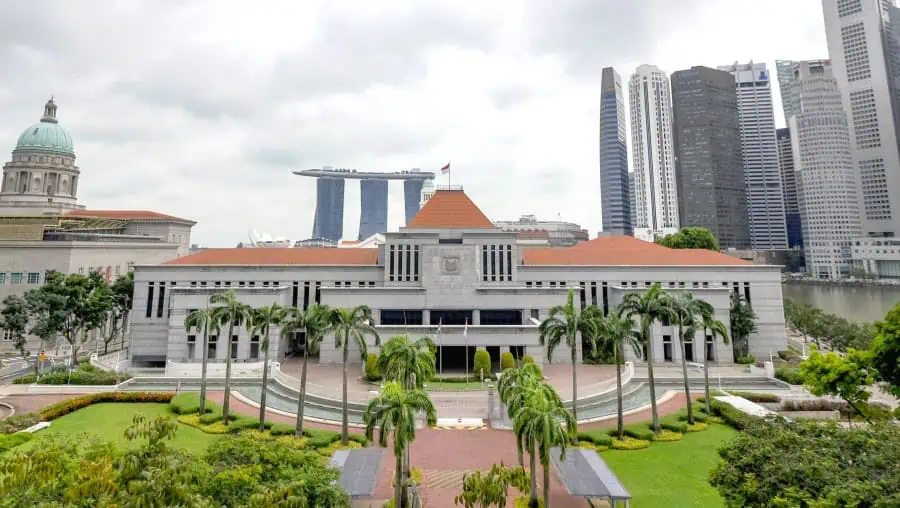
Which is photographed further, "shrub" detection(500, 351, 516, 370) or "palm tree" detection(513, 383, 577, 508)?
"shrub" detection(500, 351, 516, 370)

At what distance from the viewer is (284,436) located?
25.0 meters

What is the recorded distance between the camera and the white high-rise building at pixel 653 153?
164000 millimetres

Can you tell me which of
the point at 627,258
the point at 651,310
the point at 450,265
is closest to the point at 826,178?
the point at 627,258

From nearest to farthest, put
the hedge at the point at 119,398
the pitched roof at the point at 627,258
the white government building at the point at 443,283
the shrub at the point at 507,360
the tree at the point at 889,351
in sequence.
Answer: the tree at the point at 889,351 → the hedge at the point at 119,398 → the shrub at the point at 507,360 → the white government building at the point at 443,283 → the pitched roof at the point at 627,258

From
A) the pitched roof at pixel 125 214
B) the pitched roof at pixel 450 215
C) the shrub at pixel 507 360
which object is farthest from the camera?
the pitched roof at pixel 125 214

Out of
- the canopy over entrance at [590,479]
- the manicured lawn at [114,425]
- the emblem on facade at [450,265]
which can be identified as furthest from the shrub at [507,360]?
the manicured lawn at [114,425]

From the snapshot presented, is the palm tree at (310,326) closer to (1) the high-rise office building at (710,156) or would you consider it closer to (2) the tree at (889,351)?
(2) the tree at (889,351)

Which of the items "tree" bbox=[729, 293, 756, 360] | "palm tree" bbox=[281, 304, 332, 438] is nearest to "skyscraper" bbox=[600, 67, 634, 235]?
"tree" bbox=[729, 293, 756, 360]

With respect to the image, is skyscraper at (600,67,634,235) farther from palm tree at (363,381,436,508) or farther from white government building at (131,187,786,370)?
palm tree at (363,381,436,508)

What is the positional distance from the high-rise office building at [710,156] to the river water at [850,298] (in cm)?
3058

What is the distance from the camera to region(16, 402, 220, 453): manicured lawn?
24.1 m

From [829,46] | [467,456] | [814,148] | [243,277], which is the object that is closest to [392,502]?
[467,456]

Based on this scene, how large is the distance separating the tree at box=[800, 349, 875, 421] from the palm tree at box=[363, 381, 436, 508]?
2387cm

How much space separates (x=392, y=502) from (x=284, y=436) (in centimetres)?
1002
